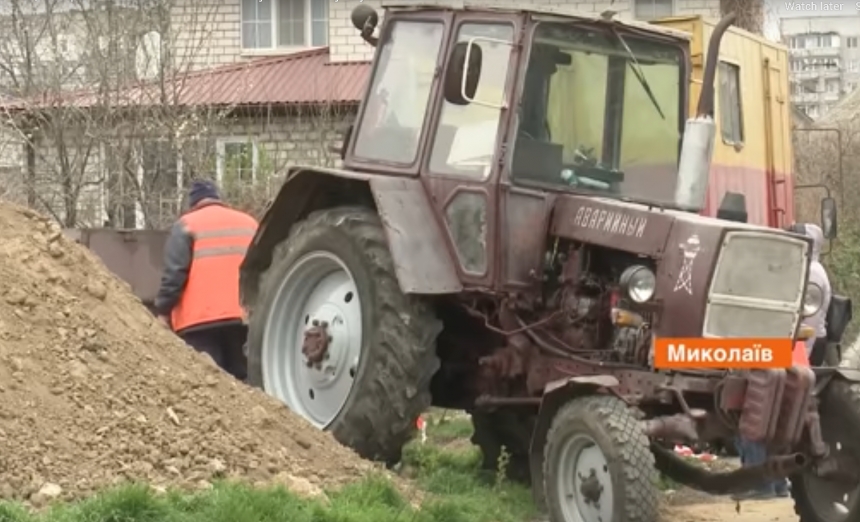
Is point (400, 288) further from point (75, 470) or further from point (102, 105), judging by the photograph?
point (102, 105)

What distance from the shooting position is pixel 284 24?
93.6 ft

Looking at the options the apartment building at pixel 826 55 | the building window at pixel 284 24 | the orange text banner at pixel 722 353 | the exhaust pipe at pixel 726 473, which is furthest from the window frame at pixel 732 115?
the apartment building at pixel 826 55

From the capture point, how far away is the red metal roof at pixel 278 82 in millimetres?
21359

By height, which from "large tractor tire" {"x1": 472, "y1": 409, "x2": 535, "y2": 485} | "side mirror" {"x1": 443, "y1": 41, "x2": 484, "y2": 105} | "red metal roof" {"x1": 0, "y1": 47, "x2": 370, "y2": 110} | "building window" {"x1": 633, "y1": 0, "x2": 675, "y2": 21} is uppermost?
"building window" {"x1": 633, "y1": 0, "x2": 675, "y2": 21}

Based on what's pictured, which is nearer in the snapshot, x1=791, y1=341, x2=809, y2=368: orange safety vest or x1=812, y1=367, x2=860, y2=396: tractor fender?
x1=812, y1=367, x2=860, y2=396: tractor fender

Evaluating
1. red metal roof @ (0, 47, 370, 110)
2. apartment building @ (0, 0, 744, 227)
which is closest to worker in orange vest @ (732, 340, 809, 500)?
apartment building @ (0, 0, 744, 227)

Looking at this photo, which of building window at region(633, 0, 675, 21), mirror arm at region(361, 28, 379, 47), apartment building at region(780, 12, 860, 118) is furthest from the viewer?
apartment building at region(780, 12, 860, 118)

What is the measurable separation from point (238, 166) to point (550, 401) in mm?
10181

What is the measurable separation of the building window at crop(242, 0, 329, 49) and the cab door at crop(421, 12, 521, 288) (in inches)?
752

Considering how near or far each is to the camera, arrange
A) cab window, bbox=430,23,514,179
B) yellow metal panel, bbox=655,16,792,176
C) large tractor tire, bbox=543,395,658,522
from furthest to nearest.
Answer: yellow metal panel, bbox=655,16,792,176 → cab window, bbox=430,23,514,179 → large tractor tire, bbox=543,395,658,522

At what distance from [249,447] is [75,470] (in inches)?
37.2

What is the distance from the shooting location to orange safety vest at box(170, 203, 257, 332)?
11.0 meters

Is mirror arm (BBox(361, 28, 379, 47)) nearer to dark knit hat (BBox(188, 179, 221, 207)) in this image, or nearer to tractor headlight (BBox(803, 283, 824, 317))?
dark knit hat (BBox(188, 179, 221, 207))

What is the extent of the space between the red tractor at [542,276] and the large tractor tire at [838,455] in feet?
0.04
